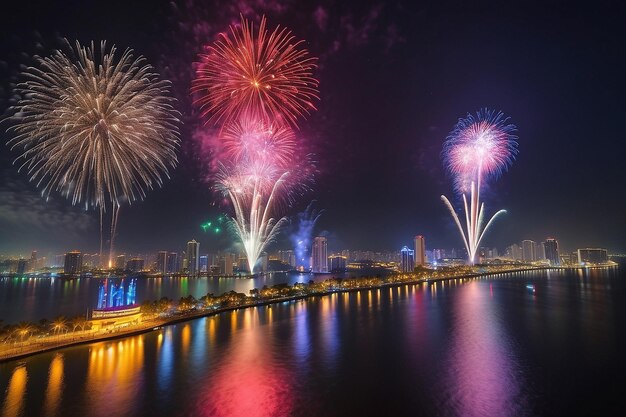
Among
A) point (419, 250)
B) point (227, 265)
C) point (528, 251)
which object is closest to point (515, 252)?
point (528, 251)

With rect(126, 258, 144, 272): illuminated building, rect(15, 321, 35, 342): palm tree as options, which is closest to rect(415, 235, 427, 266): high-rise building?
rect(126, 258, 144, 272): illuminated building

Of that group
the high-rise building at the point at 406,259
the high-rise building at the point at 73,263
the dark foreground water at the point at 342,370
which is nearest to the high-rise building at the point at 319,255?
the high-rise building at the point at 406,259

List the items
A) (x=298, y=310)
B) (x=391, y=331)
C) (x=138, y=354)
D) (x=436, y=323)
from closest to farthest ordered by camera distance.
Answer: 1. (x=138, y=354)
2. (x=391, y=331)
3. (x=436, y=323)
4. (x=298, y=310)

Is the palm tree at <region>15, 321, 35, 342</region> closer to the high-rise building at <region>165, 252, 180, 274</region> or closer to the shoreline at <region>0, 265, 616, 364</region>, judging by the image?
the shoreline at <region>0, 265, 616, 364</region>

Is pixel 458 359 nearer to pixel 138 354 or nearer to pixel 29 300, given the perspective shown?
pixel 138 354

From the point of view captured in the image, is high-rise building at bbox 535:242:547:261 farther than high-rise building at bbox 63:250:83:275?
Yes

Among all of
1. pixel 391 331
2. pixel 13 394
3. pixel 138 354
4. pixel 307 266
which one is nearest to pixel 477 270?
pixel 307 266
